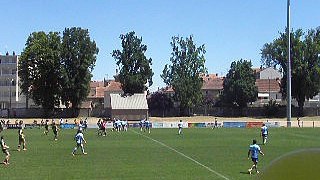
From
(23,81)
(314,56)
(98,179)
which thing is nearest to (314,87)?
(314,56)

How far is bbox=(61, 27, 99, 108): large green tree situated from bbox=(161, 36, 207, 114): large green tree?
1512 centimetres

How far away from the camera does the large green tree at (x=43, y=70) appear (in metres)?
88.9

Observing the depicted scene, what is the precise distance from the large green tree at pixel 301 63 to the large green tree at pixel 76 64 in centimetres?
3277

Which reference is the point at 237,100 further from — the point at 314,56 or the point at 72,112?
the point at 72,112

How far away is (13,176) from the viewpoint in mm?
18812

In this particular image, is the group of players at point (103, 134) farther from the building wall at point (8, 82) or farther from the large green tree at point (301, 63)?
the building wall at point (8, 82)

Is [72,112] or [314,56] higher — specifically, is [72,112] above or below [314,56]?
below

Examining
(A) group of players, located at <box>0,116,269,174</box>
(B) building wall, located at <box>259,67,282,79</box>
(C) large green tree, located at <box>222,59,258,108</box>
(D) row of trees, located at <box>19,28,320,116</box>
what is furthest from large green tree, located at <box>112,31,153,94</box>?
(B) building wall, located at <box>259,67,282,79</box>

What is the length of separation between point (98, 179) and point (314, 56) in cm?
7980

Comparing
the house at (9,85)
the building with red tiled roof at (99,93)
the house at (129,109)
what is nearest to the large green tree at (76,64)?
the house at (129,109)

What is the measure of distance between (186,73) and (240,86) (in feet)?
32.7

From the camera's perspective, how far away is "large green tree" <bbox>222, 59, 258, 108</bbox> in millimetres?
95812

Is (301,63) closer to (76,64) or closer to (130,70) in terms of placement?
(130,70)

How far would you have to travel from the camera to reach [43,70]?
8919 cm
